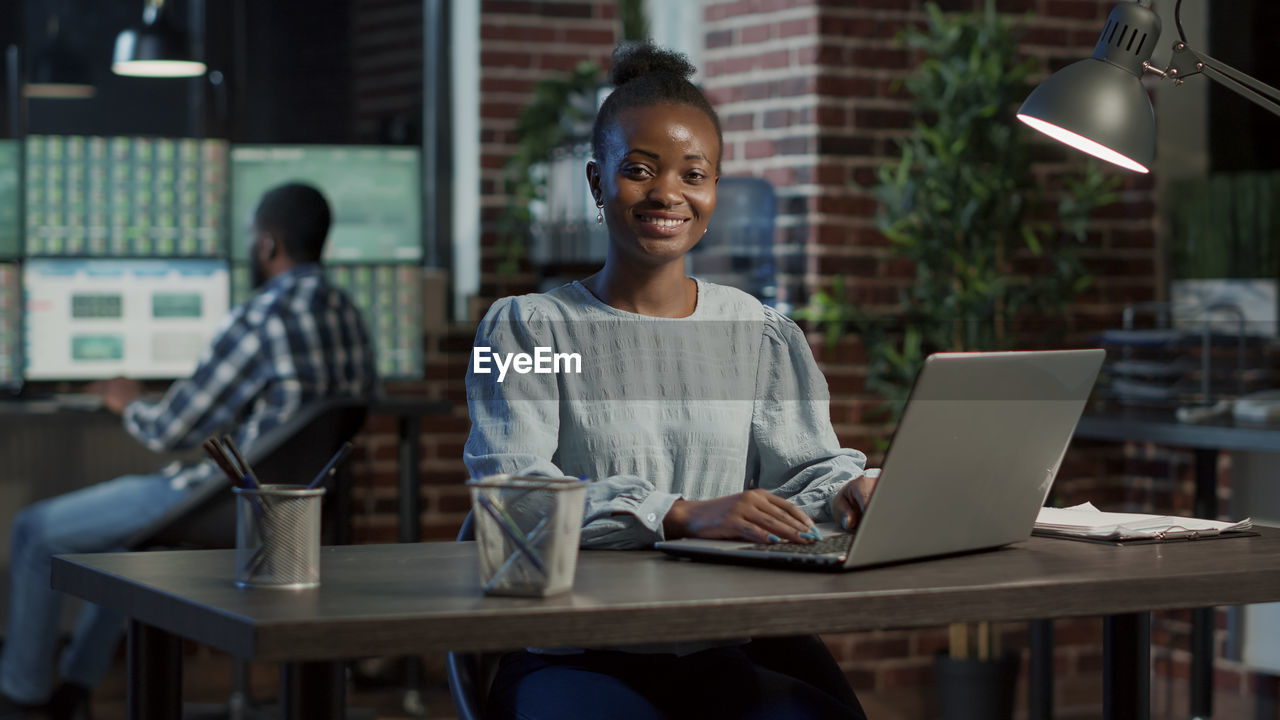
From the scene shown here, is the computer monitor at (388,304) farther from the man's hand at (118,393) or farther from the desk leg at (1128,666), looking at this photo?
the desk leg at (1128,666)

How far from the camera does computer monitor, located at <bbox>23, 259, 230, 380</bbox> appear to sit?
400 cm

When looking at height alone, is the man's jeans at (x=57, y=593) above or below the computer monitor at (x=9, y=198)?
below

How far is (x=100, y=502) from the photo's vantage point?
135 inches

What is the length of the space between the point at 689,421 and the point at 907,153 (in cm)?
201

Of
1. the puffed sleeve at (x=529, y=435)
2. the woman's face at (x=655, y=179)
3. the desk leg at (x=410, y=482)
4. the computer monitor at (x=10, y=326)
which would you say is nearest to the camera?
the puffed sleeve at (x=529, y=435)

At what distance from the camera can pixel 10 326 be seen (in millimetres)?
3979

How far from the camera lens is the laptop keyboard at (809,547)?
130 centimetres

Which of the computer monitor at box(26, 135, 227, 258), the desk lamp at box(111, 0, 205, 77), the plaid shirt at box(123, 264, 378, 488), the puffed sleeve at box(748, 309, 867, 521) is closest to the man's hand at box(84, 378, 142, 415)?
the plaid shirt at box(123, 264, 378, 488)

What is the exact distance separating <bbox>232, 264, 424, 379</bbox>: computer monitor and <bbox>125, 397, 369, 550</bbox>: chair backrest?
106cm

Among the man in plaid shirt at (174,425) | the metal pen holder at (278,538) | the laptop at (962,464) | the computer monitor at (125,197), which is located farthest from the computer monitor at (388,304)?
the metal pen holder at (278,538)

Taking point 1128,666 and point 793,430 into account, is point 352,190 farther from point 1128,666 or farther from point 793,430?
point 1128,666

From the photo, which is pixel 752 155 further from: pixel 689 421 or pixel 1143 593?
pixel 1143 593

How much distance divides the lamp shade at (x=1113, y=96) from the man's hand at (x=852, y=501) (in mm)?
466

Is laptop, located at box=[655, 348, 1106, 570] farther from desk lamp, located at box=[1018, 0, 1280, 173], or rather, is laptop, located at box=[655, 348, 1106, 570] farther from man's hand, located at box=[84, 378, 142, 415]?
man's hand, located at box=[84, 378, 142, 415]
